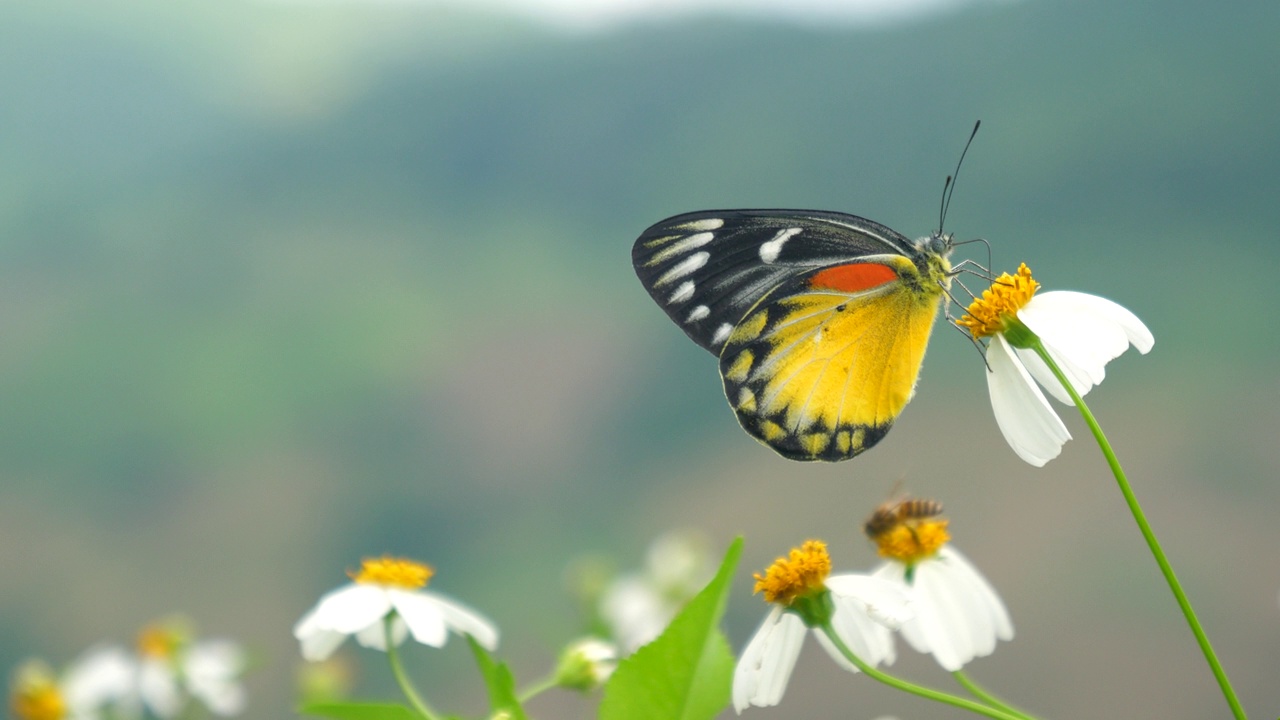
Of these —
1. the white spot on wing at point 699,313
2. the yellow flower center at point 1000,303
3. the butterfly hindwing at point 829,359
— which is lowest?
the yellow flower center at point 1000,303

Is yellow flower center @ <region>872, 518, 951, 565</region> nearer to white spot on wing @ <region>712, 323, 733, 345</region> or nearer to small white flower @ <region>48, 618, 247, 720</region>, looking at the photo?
white spot on wing @ <region>712, 323, 733, 345</region>

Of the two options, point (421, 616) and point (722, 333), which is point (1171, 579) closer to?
point (421, 616)

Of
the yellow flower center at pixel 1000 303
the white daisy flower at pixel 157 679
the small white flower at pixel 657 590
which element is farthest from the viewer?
the small white flower at pixel 657 590

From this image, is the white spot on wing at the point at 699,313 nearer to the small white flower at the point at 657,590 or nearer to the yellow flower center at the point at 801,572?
the yellow flower center at the point at 801,572

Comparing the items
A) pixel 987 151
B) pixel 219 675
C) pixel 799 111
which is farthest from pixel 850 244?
pixel 799 111

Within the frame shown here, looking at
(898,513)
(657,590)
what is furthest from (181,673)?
(898,513)

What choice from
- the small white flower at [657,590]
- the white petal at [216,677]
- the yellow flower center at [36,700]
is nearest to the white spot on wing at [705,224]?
the small white flower at [657,590]

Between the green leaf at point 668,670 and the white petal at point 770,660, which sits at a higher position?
the white petal at point 770,660

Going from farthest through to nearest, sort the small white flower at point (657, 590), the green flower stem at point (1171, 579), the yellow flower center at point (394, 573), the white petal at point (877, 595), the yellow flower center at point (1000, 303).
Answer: the small white flower at point (657, 590)
the yellow flower center at point (394, 573)
the yellow flower center at point (1000, 303)
the white petal at point (877, 595)
the green flower stem at point (1171, 579)

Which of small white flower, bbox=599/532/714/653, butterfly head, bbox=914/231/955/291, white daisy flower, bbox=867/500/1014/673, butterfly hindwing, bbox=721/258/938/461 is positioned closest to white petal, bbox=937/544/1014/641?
white daisy flower, bbox=867/500/1014/673
